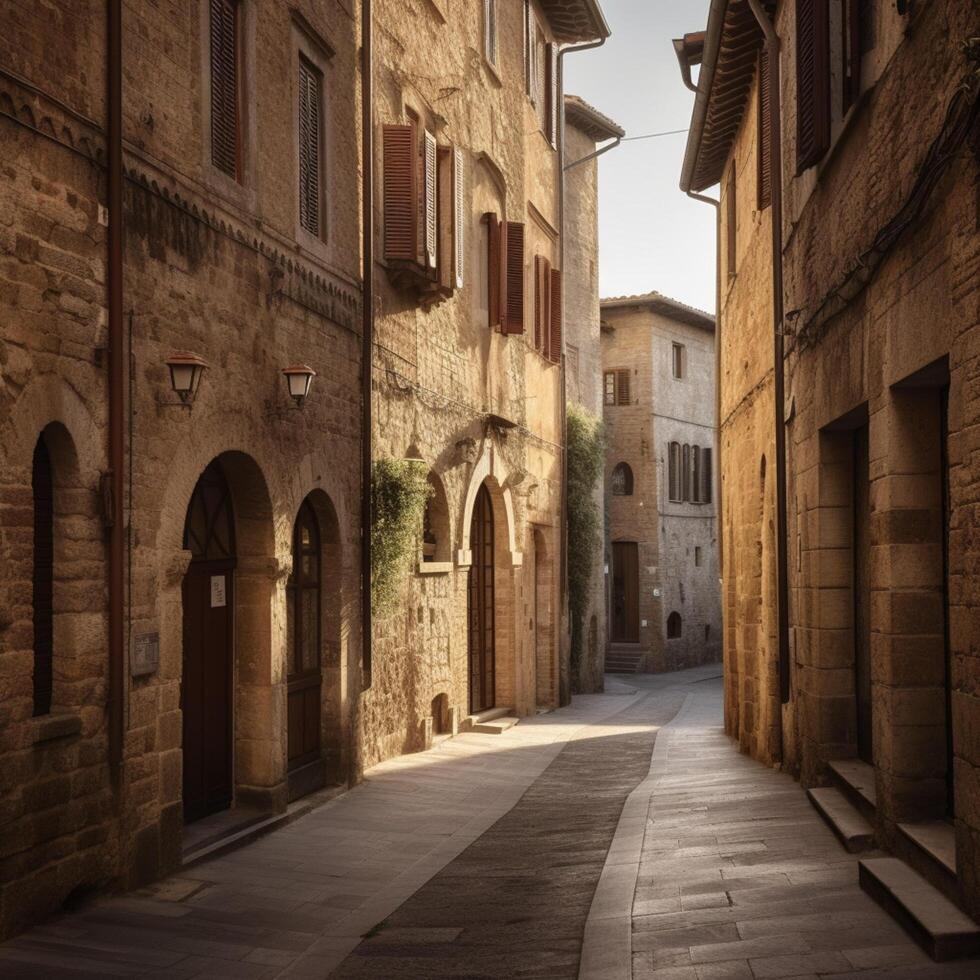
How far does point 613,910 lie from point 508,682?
36.3 feet

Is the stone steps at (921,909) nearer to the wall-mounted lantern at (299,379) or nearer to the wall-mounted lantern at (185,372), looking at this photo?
the wall-mounted lantern at (185,372)

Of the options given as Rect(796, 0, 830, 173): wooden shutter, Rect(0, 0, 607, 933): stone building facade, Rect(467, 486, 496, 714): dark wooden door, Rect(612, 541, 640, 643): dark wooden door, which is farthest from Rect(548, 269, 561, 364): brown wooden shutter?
Rect(612, 541, 640, 643): dark wooden door

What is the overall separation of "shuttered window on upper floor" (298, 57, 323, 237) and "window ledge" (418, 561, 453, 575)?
4114 millimetres

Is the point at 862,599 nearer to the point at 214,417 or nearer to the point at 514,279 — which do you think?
the point at 214,417

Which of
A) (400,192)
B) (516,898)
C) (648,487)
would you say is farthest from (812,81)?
(648,487)

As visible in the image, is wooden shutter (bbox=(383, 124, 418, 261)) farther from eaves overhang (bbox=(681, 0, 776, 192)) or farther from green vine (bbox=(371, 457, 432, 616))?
eaves overhang (bbox=(681, 0, 776, 192))

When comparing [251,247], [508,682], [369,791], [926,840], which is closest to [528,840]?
[369,791]

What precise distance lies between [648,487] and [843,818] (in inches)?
1001

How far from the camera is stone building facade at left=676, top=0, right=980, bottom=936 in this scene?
5586 mm

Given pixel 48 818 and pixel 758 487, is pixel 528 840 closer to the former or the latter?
pixel 48 818

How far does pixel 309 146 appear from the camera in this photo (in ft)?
35.4

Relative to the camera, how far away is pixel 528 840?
9453 mm

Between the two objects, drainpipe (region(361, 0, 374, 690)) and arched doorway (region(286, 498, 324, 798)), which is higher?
drainpipe (region(361, 0, 374, 690))

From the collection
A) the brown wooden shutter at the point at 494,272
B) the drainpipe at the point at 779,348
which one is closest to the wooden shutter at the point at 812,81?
the drainpipe at the point at 779,348
